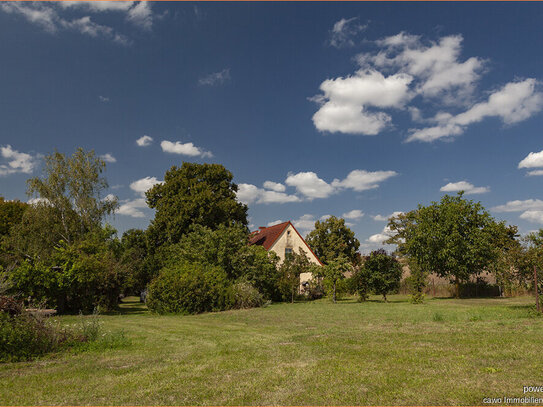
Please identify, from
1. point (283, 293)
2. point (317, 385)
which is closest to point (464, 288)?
point (283, 293)

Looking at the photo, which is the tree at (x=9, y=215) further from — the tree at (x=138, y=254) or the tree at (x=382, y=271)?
the tree at (x=382, y=271)

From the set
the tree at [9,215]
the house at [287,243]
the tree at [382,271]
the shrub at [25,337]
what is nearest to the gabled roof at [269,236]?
the house at [287,243]

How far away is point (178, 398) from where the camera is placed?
5.52m

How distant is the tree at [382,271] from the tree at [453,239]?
7034 mm

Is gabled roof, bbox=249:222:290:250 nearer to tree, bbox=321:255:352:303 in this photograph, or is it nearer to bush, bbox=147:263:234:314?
tree, bbox=321:255:352:303

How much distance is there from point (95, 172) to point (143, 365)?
1246 inches

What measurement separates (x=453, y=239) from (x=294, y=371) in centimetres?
3052

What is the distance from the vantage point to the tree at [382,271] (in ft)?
92.0

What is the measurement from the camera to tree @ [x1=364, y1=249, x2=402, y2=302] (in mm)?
28031

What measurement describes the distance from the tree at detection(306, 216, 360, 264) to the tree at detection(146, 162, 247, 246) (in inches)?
805

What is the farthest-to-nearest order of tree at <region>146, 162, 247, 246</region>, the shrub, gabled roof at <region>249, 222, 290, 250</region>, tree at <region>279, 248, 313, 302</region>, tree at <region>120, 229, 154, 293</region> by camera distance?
gabled roof at <region>249, 222, 290, 250</region> < tree at <region>120, 229, 154, 293</region> < tree at <region>146, 162, 247, 246</region> < tree at <region>279, 248, 313, 302</region> < the shrub

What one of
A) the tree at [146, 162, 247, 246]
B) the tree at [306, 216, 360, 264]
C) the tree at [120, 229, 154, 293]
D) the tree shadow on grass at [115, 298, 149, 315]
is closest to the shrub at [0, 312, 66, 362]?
the tree shadow on grass at [115, 298, 149, 315]

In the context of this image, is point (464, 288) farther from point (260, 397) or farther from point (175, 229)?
point (260, 397)

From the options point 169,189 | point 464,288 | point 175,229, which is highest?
point 169,189
